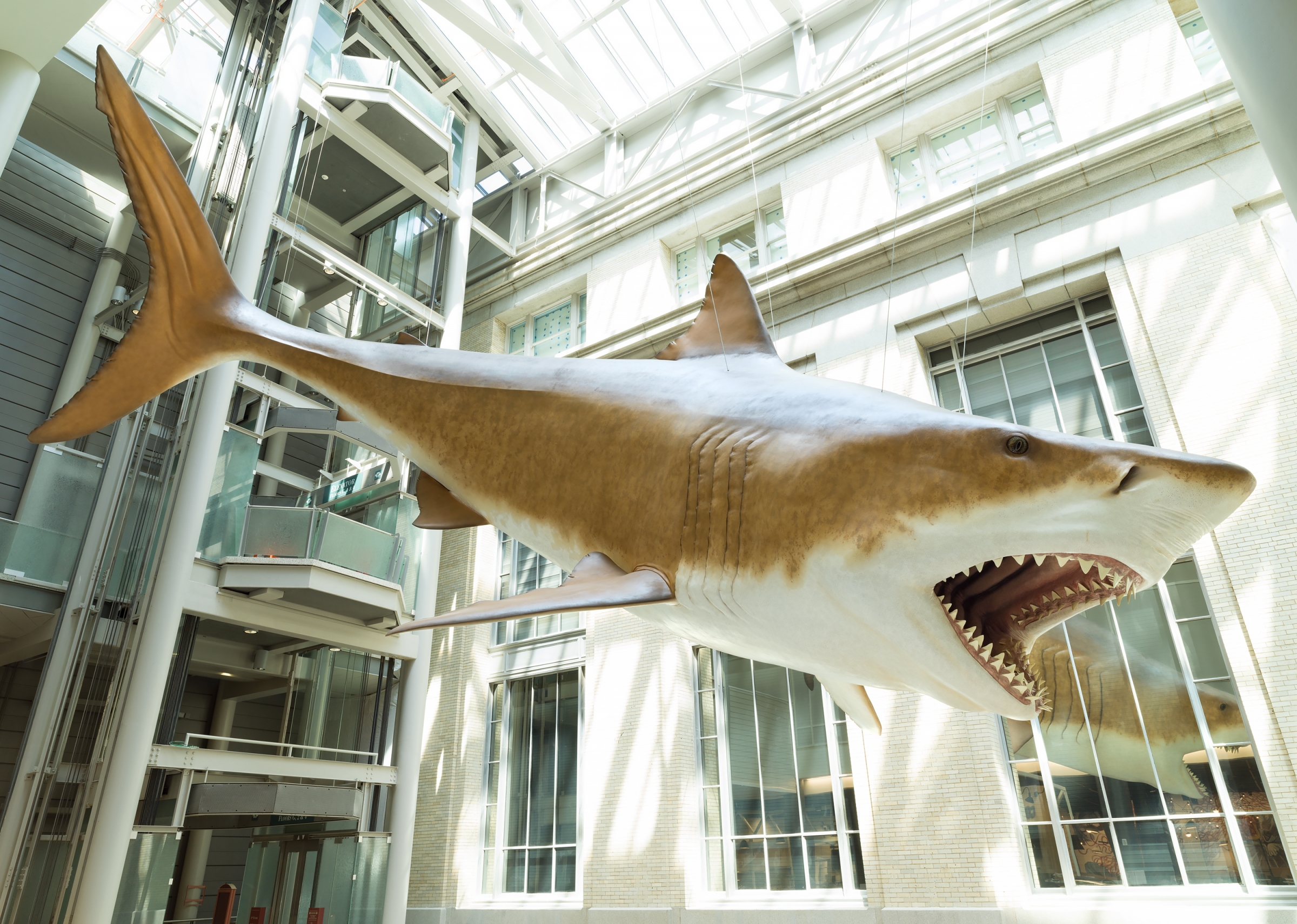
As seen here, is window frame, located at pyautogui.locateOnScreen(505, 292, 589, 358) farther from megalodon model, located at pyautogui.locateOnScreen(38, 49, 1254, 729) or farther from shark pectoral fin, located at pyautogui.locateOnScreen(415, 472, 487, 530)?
shark pectoral fin, located at pyautogui.locateOnScreen(415, 472, 487, 530)

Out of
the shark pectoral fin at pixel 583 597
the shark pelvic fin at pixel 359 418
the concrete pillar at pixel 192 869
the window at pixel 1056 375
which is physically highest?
the window at pixel 1056 375

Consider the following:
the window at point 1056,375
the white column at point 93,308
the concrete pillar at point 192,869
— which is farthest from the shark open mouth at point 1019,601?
the concrete pillar at point 192,869

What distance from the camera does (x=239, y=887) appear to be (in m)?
17.4

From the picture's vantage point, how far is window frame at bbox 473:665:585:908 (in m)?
14.4

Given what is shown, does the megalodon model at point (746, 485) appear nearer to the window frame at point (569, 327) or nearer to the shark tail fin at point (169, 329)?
the shark tail fin at point (169, 329)

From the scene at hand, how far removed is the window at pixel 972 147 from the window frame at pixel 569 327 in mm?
7292

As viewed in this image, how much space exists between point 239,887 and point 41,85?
54.5ft

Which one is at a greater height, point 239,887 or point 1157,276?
point 1157,276

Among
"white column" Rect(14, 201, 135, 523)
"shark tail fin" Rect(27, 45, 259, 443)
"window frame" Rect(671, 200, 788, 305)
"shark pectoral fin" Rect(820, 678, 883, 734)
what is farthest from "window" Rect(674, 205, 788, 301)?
"shark pectoral fin" Rect(820, 678, 883, 734)

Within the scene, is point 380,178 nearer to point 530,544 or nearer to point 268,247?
point 268,247

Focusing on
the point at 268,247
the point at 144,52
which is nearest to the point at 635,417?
the point at 268,247

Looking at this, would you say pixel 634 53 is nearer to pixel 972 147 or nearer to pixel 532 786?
pixel 972 147

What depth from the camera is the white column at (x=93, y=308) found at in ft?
50.2

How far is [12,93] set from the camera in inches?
304
